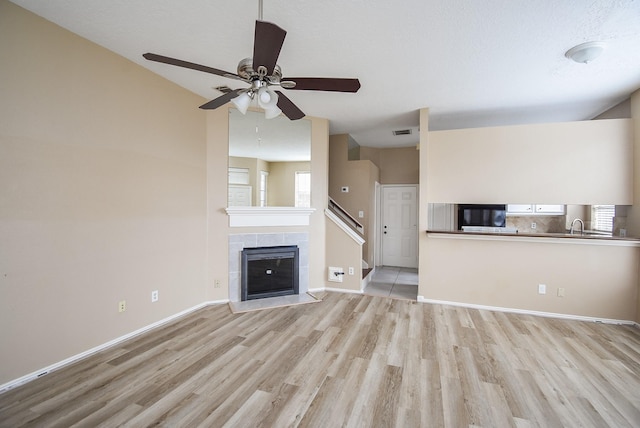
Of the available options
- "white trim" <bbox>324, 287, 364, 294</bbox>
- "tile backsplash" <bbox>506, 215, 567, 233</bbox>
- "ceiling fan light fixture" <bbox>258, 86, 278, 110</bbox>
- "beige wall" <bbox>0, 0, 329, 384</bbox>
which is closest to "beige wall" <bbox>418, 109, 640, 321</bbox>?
"white trim" <bbox>324, 287, 364, 294</bbox>

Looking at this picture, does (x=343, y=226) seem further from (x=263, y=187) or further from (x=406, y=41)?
(x=406, y=41)

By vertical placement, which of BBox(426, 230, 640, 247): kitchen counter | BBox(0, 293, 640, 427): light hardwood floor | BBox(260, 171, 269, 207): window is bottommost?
BBox(0, 293, 640, 427): light hardwood floor

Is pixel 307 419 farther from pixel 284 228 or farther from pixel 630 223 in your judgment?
pixel 630 223

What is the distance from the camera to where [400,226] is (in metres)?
6.34

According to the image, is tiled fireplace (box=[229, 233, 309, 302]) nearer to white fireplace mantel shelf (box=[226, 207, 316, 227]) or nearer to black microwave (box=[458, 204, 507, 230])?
white fireplace mantel shelf (box=[226, 207, 316, 227])

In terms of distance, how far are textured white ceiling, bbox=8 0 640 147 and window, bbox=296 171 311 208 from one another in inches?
45.6

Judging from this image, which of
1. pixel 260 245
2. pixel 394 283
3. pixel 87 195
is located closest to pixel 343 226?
pixel 260 245

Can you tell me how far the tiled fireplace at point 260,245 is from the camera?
12.5 ft

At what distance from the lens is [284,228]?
4.14 m

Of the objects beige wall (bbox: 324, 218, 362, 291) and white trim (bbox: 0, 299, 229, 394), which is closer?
white trim (bbox: 0, 299, 229, 394)

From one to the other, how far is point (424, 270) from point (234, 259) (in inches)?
109

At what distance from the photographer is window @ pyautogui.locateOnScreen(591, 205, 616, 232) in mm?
4238

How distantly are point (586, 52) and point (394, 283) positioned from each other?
390 centimetres

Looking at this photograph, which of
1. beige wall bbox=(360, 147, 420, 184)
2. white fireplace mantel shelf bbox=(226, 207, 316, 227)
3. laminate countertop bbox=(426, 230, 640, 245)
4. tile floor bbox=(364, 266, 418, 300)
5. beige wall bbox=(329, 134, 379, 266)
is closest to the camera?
laminate countertop bbox=(426, 230, 640, 245)
